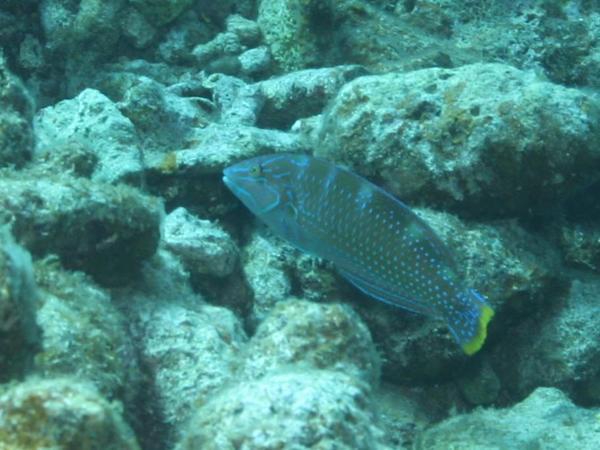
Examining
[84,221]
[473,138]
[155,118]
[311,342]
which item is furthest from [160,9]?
[311,342]

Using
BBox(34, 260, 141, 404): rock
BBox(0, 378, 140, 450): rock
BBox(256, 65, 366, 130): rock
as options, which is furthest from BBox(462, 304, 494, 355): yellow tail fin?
BBox(256, 65, 366, 130): rock

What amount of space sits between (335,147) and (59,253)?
2.37 metres

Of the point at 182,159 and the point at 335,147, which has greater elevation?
the point at 335,147

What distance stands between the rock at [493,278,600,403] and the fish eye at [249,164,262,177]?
245 cm

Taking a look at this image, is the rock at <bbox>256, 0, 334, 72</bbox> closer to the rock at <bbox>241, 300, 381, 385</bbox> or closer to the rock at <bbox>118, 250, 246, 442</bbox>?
the rock at <bbox>118, 250, 246, 442</bbox>

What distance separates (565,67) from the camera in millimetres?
7141

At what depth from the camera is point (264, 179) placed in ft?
12.9

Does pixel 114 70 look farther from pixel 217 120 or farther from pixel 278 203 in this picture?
pixel 278 203

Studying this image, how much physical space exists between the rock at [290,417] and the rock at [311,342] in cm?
47

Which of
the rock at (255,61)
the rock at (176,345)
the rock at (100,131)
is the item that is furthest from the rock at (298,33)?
the rock at (176,345)

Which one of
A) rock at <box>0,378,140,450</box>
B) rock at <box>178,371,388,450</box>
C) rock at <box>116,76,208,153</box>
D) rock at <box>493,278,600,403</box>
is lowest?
rock at <box>493,278,600,403</box>

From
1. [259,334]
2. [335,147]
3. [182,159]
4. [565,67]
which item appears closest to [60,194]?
[259,334]

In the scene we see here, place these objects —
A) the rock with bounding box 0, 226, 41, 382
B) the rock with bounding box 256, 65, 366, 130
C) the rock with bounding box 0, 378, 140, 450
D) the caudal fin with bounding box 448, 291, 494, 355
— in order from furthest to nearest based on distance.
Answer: the rock with bounding box 256, 65, 366, 130 → the caudal fin with bounding box 448, 291, 494, 355 → the rock with bounding box 0, 226, 41, 382 → the rock with bounding box 0, 378, 140, 450

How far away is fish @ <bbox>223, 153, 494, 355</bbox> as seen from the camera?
3.54 meters
